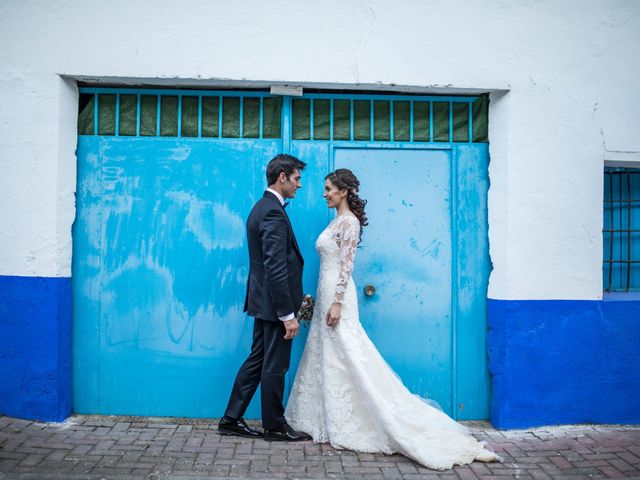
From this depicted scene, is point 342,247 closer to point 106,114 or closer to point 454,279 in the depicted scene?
point 454,279

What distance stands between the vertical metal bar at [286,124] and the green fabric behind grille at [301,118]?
64 mm

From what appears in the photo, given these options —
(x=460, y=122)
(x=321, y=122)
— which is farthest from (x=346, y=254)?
(x=460, y=122)

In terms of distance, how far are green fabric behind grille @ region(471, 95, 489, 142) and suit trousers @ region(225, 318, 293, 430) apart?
2.39 meters

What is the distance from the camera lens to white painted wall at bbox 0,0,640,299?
459 centimetres

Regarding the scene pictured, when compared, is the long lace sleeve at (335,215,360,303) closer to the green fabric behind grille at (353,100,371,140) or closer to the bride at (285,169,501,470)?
the bride at (285,169,501,470)

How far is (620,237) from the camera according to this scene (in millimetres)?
5258

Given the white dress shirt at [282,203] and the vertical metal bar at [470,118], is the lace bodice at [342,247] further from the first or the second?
the vertical metal bar at [470,118]

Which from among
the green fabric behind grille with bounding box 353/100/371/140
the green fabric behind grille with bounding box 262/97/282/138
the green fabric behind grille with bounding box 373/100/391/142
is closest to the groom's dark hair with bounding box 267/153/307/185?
the green fabric behind grille with bounding box 262/97/282/138

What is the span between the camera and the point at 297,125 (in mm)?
4895

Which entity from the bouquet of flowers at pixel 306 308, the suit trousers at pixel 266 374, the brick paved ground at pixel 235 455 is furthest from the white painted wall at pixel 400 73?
the suit trousers at pixel 266 374

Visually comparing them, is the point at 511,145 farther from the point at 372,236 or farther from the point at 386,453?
the point at 386,453

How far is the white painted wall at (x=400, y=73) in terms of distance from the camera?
4.59m

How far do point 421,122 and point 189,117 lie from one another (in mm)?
1998

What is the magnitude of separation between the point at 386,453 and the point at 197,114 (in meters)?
3.12
